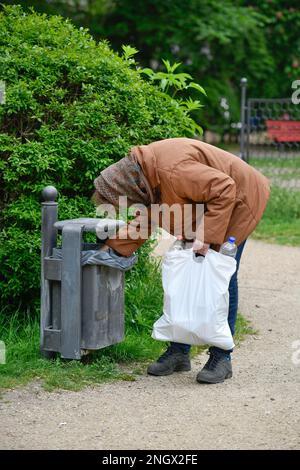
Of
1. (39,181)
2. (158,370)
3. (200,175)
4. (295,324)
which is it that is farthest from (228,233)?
(295,324)

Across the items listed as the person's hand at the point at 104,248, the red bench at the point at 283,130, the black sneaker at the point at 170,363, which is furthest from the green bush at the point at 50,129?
the red bench at the point at 283,130

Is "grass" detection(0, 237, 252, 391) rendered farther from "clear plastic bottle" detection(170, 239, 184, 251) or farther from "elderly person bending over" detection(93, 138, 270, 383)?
"clear plastic bottle" detection(170, 239, 184, 251)

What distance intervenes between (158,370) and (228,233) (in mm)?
874

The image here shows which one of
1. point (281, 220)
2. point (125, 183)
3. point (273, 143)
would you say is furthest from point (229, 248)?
point (273, 143)

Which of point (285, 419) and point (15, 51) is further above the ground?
point (15, 51)

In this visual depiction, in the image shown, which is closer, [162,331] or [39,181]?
[162,331]

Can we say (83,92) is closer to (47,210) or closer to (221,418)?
(47,210)

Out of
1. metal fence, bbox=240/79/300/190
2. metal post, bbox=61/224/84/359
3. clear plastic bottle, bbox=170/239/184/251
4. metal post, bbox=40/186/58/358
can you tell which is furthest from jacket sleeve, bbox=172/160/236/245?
metal fence, bbox=240/79/300/190

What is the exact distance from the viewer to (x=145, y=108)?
6172 millimetres

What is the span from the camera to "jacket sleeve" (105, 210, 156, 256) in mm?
5223

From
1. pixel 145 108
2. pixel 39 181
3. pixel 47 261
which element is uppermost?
pixel 145 108

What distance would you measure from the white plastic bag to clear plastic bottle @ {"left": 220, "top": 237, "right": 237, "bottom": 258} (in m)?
0.04

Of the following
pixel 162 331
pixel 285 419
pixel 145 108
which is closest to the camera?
pixel 285 419
